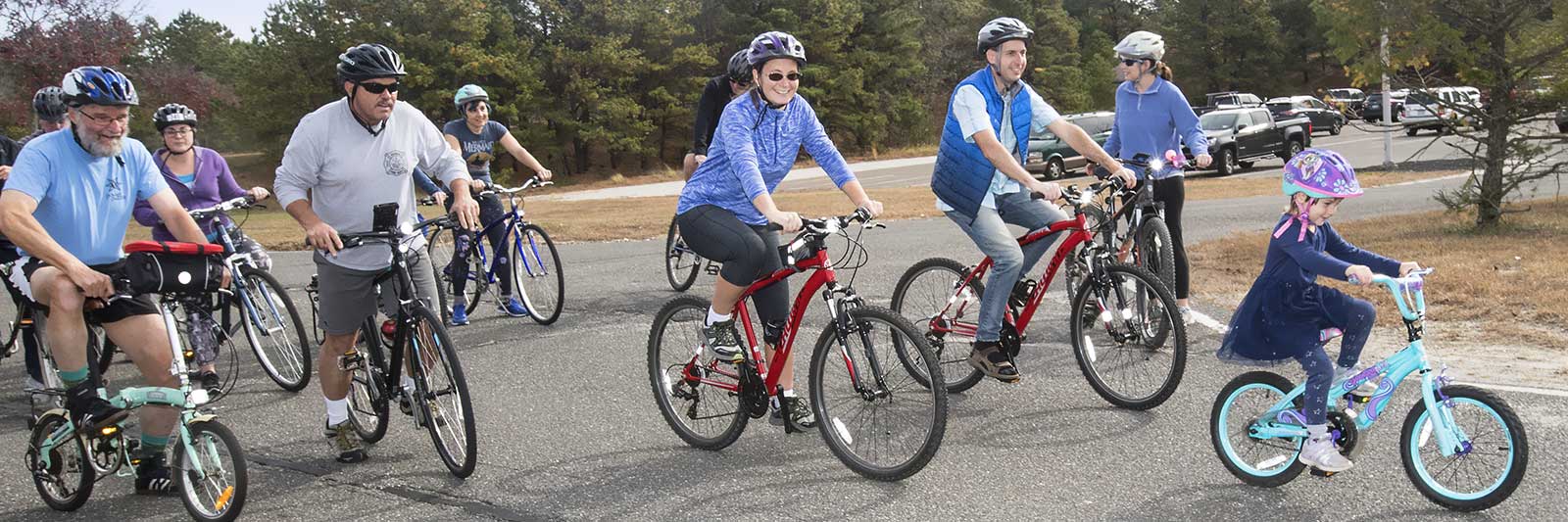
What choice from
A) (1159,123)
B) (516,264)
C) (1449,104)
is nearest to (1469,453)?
(1159,123)

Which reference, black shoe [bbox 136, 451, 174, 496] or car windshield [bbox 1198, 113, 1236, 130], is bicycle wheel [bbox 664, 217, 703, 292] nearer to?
black shoe [bbox 136, 451, 174, 496]

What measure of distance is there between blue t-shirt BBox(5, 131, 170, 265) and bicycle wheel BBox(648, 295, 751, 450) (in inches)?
85.9

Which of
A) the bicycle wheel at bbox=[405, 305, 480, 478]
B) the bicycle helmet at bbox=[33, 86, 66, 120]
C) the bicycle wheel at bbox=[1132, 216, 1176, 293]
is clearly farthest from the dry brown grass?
the bicycle helmet at bbox=[33, 86, 66, 120]

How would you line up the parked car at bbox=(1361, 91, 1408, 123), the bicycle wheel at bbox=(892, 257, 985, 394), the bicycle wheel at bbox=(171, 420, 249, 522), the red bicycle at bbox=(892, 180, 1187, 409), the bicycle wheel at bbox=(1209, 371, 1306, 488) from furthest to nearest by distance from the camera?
the parked car at bbox=(1361, 91, 1408, 123), the bicycle wheel at bbox=(892, 257, 985, 394), the red bicycle at bbox=(892, 180, 1187, 409), the bicycle wheel at bbox=(1209, 371, 1306, 488), the bicycle wheel at bbox=(171, 420, 249, 522)

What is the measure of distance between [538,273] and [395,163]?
3888 millimetres

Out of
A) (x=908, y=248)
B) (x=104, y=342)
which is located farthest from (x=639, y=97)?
(x=104, y=342)

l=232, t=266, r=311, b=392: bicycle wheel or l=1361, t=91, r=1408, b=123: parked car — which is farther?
l=1361, t=91, r=1408, b=123: parked car

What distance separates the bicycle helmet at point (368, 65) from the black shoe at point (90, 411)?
Answer: 155 centimetres

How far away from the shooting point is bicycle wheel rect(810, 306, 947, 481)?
467cm

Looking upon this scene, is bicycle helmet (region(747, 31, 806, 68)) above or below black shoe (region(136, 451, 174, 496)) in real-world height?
above

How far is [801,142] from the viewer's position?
5441 millimetres

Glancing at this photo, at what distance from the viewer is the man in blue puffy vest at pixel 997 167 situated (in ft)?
19.2

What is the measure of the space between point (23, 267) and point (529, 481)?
95.1 inches

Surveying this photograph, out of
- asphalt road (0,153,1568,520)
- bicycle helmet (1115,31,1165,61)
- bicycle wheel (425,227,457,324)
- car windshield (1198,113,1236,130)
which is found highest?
bicycle helmet (1115,31,1165,61)
